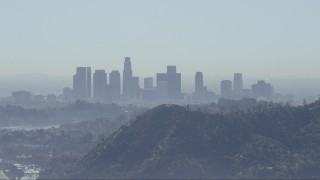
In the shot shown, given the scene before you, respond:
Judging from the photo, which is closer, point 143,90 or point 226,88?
point 143,90

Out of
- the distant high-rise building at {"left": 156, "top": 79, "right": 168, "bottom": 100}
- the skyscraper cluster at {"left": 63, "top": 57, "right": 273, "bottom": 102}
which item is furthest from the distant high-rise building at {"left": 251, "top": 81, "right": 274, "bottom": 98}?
the distant high-rise building at {"left": 156, "top": 79, "right": 168, "bottom": 100}

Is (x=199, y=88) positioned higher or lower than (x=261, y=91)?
higher

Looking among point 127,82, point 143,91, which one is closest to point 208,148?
point 143,91

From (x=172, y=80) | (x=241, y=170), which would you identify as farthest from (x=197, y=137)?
(x=172, y=80)

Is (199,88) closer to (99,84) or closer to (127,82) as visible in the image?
(127,82)

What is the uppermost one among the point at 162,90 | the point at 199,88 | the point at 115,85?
the point at 115,85

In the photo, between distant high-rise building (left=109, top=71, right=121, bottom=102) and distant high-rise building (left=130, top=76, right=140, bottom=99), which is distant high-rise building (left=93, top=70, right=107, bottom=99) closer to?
distant high-rise building (left=109, top=71, right=121, bottom=102)

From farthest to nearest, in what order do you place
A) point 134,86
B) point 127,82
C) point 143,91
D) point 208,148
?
point 134,86, point 127,82, point 143,91, point 208,148
